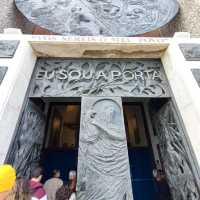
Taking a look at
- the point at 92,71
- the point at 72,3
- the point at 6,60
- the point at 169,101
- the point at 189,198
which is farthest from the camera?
the point at 72,3

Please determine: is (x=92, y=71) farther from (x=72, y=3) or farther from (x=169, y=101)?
(x=72, y=3)

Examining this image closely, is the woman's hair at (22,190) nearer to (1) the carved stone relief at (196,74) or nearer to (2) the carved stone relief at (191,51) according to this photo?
(1) the carved stone relief at (196,74)

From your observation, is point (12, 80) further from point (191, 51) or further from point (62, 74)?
point (191, 51)

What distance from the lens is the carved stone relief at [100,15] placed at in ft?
15.8

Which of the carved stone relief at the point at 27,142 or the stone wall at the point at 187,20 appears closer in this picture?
the carved stone relief at the point at 27,142

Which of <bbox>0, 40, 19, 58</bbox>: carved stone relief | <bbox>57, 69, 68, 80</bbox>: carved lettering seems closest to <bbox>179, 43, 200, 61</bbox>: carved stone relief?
<bbox>57, 69, 68, 80</bbox>: carved lettering

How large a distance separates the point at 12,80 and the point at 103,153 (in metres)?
2.05

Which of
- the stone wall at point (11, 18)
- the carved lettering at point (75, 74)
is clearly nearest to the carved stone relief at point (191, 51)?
the carved lettering at point (75, 74)

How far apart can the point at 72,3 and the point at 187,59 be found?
3540mm

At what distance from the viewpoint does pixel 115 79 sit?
405 centimetres

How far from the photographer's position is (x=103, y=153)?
10.5 feet

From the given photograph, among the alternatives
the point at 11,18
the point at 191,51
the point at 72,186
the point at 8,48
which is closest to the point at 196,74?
the point at 191,51

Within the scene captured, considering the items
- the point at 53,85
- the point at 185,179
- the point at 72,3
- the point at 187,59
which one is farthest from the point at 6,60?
the point at 185,179

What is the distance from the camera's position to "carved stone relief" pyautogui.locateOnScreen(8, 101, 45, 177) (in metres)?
3.18
